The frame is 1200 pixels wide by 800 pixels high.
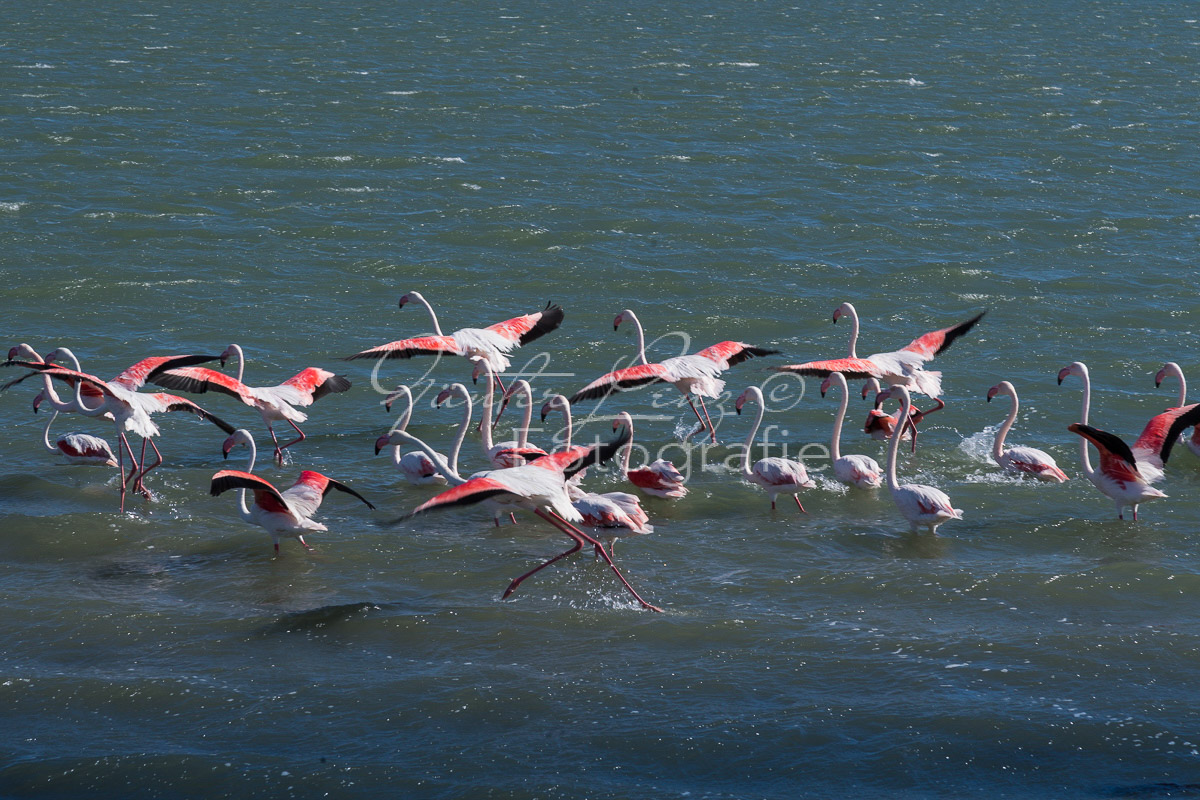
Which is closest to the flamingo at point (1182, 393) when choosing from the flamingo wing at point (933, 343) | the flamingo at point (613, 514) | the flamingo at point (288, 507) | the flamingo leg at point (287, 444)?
the flamingo wing at point (933, 343)

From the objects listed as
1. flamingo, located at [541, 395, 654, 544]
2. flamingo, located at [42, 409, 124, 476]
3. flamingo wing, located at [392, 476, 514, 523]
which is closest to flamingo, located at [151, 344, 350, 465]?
flamingo, located at [42, 409, 124, 476]

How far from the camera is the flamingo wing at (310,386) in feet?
43.3

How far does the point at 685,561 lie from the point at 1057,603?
2854 millimetres

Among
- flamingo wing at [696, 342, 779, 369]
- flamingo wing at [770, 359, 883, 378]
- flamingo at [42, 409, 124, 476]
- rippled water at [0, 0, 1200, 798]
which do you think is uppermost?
flamingo wing at [770, 359, 883, 378]

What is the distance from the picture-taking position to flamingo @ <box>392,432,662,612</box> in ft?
29.2

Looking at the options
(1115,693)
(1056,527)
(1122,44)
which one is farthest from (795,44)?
(1115,693)

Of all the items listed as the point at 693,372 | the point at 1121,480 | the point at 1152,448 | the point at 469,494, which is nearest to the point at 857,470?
the point at 693,372

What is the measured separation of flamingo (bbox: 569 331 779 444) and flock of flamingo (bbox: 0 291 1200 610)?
2cm

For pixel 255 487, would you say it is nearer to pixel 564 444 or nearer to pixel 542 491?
pixel 542 491

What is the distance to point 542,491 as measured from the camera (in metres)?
9.68

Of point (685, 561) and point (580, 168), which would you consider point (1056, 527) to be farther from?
point (580, 168)

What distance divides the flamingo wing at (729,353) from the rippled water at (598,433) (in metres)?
1.01

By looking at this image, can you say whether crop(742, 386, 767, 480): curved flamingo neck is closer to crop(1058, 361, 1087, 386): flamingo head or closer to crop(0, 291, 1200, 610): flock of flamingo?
crop(0, 291, 1200, 610): flock of flamingo

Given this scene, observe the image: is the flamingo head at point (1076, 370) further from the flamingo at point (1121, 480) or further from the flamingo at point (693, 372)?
the flamingo at point (693, 372)
